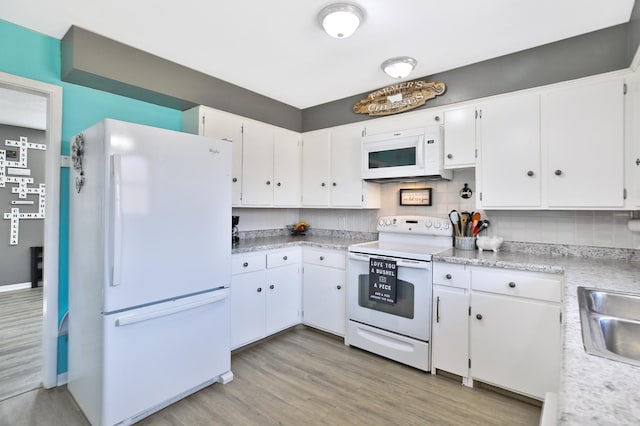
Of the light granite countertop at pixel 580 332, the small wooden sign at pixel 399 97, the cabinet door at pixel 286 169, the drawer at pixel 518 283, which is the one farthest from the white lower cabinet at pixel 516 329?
the cabinet door at pixel 286 169

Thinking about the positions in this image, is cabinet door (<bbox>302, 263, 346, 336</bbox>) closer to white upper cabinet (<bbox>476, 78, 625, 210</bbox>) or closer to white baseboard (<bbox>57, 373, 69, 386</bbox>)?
white upper cabinet (<bbox>476, 78, 625, 210</bbox>)

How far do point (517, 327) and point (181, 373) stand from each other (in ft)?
7.27

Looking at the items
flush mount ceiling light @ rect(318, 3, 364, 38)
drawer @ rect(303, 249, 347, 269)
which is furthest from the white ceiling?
drawer @ rect(303, 249, 347, 269)

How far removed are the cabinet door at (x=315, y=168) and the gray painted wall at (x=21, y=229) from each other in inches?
171

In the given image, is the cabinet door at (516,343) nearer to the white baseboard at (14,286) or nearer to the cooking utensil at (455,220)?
the cooking utensil at (455,220)

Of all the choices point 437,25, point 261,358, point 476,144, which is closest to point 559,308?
point 476,144

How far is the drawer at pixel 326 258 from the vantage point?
2.95 metres

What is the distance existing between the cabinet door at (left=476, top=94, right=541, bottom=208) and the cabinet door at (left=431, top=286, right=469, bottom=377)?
77 centimetres

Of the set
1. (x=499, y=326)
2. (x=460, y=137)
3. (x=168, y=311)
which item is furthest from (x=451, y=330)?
(x=168, y=311)

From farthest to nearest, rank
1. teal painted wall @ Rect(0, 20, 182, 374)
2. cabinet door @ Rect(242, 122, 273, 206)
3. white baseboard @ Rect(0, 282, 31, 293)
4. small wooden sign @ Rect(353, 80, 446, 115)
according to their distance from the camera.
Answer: white baseboard @ Rect(0, 282, 31, 293)
cabinet door @ Rect(242, 122, 273, 206)
small wooden sign @ Rect(353, 80, 446, 115)
teal painted wall @ Rect(0, 20, 182, 374)

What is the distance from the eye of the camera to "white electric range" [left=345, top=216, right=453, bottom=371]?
2.41m

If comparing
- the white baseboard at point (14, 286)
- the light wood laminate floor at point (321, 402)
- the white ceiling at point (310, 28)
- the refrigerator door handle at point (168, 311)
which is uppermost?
the white ceiling at point (310, 28)

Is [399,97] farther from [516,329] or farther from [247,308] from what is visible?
[247,308]

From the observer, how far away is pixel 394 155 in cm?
295
